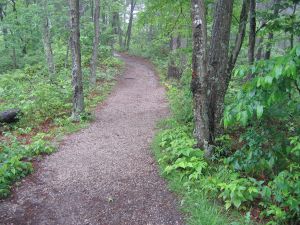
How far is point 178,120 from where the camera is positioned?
9.20 metres

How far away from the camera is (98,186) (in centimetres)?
566

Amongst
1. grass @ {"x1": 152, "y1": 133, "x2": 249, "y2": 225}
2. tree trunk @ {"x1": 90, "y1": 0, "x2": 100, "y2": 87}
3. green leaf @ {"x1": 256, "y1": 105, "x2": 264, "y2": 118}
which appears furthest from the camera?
tree trunk @ {"x1": 90, "y1": 0, "x2": 100, "y2": 87}

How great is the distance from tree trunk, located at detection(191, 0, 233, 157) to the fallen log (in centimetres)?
706

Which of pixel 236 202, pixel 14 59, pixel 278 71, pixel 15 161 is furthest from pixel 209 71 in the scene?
pixel 14 59

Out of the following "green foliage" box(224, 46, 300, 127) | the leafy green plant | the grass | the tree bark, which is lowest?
the grass

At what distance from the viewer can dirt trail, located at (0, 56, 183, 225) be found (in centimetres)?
470

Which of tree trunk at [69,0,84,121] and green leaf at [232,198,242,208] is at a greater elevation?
tree trunk at [69,0,84,121]

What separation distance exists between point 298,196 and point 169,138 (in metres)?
4.00

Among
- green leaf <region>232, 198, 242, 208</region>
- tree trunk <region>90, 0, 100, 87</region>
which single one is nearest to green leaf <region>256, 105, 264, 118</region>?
green leaf <region>232, 198, 242, 208</region>

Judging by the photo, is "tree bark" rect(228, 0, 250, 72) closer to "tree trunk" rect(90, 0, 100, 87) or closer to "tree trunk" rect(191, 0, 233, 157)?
"tree trunk" rect(191, 0, 233, 157)

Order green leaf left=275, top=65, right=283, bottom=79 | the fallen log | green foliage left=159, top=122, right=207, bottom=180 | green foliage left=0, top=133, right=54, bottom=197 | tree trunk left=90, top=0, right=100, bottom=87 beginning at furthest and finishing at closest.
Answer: tree trunk left=90, top=0, right=100, bottom=87
the fallen log
green foliage left=159, top=122, right=207, bottom=180
green foliage left=0, top=133, right=54, bottom=197
green leaf left=275, top=65, right=283, bottom=79

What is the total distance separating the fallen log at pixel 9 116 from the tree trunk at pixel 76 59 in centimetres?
206

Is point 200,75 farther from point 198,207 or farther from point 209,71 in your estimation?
point 198,207

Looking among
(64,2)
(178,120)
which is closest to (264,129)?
(178,120)
